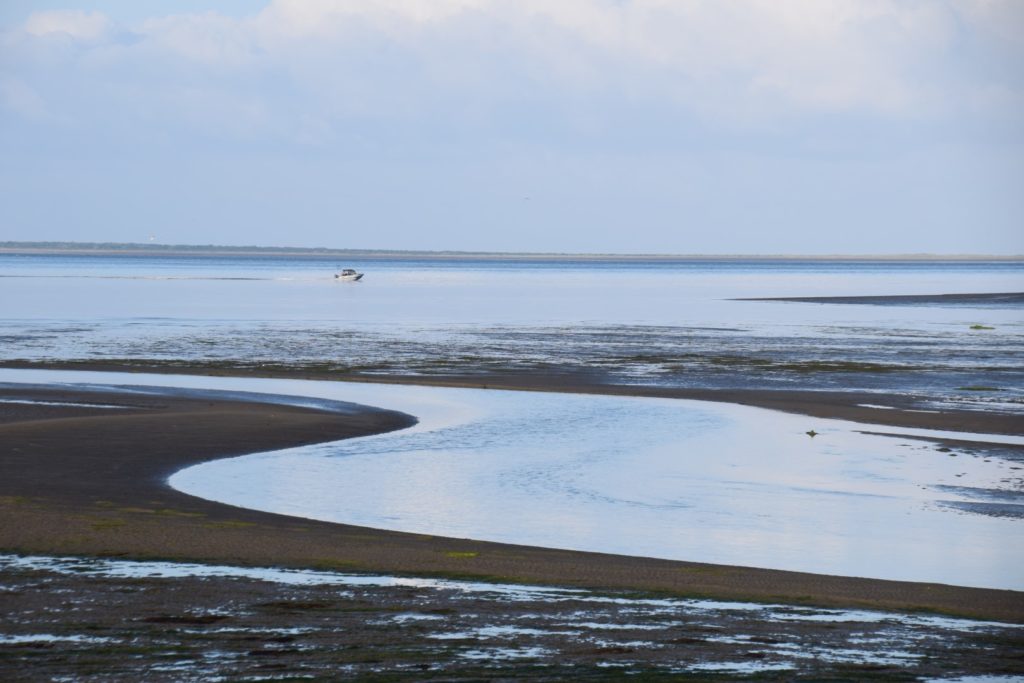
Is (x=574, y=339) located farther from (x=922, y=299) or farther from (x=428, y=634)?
(x=922, y=299)

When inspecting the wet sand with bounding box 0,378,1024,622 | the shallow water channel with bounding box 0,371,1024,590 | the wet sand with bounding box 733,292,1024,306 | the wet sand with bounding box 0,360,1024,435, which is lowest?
the shallow water channel with bounding box 0,371,1024,590

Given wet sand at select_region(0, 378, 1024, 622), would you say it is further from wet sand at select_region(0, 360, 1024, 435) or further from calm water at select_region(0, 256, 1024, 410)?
calm water at select_region(0, 256, 1024, 410)

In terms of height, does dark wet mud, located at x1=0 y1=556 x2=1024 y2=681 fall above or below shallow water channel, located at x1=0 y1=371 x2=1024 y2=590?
above

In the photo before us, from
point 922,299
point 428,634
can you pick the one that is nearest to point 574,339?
point 428,634

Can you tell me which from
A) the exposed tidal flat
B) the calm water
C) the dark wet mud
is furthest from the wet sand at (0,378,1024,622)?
the calm water

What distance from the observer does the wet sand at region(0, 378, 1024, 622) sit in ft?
33.9

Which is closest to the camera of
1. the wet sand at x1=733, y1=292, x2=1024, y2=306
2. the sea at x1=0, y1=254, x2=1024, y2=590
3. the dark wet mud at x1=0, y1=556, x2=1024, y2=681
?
A: the dark wet mud at x1=0, y1=556, x2=1024, y2=681

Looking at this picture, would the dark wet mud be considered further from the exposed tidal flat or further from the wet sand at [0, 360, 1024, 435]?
the wet sand at [0, 360, 1024, 435]

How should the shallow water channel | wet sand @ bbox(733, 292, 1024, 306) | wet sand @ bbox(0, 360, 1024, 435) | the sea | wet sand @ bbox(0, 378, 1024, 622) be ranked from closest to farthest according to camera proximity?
1. wet sand @ bbox(0, 378, 1024, 622)
2. the shallow water channel
3. the sea
4. wet sand @ bbox(0, 360, 1024, 435)
5. wet sand @ bbox(733, 292, 1024, 306)

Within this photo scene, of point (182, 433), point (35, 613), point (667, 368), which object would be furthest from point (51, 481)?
point (667, 368)

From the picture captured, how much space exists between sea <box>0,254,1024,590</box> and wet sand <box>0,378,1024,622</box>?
0.70 meters

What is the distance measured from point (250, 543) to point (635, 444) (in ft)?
31.0

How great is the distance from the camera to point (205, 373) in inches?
1209

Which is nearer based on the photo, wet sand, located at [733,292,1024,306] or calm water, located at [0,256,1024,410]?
calm water, located at [0,256,1024,410]
